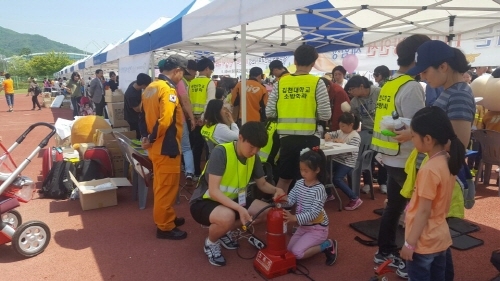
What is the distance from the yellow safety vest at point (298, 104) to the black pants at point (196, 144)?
230 centimetres

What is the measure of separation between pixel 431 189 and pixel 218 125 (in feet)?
7.97

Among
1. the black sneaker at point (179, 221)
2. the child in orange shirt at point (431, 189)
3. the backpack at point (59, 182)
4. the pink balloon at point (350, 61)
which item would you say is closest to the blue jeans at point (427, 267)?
the child in orange shirt at point (431, 189)

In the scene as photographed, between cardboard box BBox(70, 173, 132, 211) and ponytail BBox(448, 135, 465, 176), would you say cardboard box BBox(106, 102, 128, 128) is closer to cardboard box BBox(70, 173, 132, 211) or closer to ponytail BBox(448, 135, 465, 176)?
cardboard box BBox(70, 173, 132, 211)

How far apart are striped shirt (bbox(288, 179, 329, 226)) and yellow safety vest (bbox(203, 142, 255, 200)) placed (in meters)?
0.43

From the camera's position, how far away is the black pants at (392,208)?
A: 8.43 feet

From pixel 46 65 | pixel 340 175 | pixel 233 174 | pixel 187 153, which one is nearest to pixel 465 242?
pixel 340 175

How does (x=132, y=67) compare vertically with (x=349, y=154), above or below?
above

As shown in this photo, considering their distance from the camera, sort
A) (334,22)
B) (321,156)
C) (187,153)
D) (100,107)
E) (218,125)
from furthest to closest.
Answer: (100,107)
(334,22)
(187,153)
(218,125)
(321,156)

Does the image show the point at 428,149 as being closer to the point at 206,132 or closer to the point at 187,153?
the point at 206,132

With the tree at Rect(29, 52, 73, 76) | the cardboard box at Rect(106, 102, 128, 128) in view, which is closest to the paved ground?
the cardboard box at Rect(106, 102, 128, 128)

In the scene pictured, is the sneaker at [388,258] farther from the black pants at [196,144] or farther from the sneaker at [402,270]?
the black pants at [196,144]

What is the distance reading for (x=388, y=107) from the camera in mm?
2602

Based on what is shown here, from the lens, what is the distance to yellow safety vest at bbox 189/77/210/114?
17.6 feet

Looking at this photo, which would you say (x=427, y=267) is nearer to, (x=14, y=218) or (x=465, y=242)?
(x=465, y=242)
